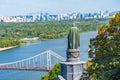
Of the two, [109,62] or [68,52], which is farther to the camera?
[68,52]

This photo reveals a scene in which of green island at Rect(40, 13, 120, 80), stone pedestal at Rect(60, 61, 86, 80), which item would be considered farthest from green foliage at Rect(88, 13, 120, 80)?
stone pedestal at Rect(60, 61, 86, 80)

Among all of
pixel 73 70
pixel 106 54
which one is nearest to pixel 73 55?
pixel 73 70

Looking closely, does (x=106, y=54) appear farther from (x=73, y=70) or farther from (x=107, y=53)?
(x=73, y=70)

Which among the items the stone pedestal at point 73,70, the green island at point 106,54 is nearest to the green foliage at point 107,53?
the green island at point 106,54

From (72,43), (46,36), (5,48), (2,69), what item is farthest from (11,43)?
(72,43)

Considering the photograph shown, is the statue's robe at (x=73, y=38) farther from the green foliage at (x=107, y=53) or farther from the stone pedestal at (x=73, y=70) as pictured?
the green foliage at (x=107, y=53)

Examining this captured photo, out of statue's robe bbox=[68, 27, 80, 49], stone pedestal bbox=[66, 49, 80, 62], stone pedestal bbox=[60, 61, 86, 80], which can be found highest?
statue's robe bbox=[68, 27, 80, 49]

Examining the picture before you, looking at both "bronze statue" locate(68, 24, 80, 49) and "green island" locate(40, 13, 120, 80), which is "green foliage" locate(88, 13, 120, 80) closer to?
"green island" locate(40, 13, 120, 80)

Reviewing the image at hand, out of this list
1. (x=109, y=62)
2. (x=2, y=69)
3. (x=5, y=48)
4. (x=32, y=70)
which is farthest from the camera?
(x=5, y=48)

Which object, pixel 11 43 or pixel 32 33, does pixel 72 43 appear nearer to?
pixel 11 43
